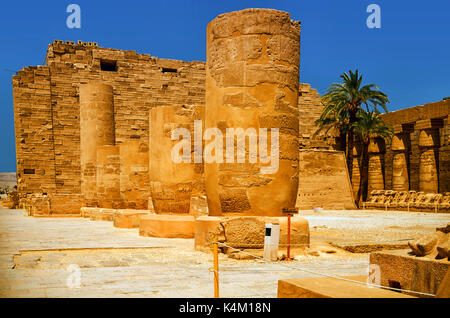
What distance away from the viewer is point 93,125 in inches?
695

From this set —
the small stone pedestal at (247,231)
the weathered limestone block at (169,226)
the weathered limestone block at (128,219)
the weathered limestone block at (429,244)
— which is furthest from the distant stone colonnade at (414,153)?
the weathered limestone block at (429,244)

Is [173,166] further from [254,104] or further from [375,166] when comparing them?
[375,166]

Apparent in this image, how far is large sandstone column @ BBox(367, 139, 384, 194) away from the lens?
26.5 m

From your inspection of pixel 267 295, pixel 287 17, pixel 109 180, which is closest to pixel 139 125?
pixel 109 180

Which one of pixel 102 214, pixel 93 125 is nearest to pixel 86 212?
pixel 102 214

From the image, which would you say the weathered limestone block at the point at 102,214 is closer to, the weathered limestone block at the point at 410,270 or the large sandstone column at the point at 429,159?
the weathered limestone block at the point at 410,270

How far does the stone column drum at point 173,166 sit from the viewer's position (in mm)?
9445

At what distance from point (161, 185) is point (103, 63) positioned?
21.6m

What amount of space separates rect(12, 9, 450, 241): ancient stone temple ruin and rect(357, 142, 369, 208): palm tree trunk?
496 millimetres

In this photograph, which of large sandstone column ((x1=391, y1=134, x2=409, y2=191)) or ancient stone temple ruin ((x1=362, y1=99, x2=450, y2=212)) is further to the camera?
large sandstone column ((x1=391, y1=134, x2=409, y2=191))

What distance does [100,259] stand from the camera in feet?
19.5

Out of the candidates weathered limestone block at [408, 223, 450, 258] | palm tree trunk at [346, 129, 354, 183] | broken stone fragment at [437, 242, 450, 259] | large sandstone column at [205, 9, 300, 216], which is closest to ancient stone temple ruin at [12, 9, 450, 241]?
large sandstone column at [205, 9, 300, 216]

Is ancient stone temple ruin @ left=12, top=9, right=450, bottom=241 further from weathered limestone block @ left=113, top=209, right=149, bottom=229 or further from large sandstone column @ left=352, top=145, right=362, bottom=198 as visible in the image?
large sandstone column @ left=352, top=145, right=362, bottom=198

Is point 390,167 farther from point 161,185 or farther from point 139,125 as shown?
point 161,185
